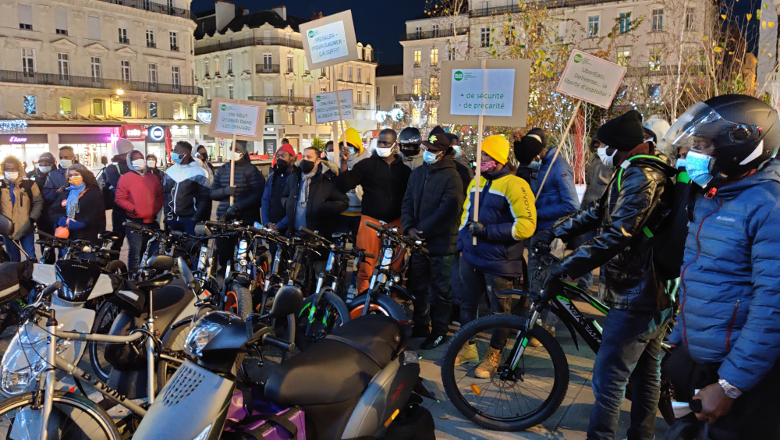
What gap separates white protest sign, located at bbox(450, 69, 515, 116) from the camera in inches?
218

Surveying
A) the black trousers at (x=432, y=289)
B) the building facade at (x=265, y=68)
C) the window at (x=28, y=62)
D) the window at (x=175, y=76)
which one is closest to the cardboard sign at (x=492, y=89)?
the black trousers at (x=432, y=289)

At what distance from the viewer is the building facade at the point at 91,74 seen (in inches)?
1543

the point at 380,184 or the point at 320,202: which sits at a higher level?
the point at 380,184

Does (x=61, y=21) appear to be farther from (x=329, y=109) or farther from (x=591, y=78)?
(x=591, y=78)

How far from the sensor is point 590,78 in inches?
234

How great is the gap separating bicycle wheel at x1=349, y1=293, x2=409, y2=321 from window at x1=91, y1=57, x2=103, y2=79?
160 feet

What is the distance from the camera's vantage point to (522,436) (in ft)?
12.2

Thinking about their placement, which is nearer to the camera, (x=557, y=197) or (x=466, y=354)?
(x=466, y=354)

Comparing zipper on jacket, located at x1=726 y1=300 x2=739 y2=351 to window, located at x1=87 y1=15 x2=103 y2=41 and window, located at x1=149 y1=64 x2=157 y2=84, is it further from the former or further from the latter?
window, located at x1=149 y1=64 x2=157 y2=84

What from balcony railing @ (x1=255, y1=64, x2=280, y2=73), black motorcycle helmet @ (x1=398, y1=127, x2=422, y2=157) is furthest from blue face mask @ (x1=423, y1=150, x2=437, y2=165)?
balcony railing @ (x1=255, y1=64, x2=280, y2=73)

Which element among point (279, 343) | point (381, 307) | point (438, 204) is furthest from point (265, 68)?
point (279, 343)

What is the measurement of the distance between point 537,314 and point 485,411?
2.90 feet

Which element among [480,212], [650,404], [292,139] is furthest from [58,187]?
[292,139]

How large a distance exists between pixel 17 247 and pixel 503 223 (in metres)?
7.10
